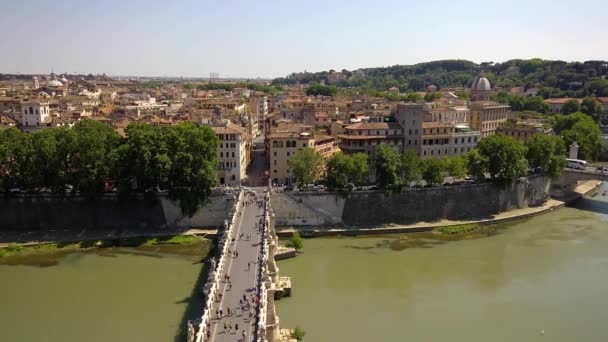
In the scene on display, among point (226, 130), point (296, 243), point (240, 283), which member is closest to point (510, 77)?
point (226, 130)

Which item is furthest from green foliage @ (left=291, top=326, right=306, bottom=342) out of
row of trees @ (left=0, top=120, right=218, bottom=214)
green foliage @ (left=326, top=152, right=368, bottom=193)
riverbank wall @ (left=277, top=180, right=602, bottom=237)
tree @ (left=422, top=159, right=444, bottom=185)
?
tree @ (left=422, top=159, right=444, bottom=185)

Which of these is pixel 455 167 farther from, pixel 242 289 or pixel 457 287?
pixel 242 289

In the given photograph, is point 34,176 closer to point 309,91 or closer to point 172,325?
point 172,325

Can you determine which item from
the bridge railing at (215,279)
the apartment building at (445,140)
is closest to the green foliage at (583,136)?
the apartment building at (445,140)

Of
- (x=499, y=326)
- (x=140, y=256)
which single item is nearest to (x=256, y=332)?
(x=499, y=326)

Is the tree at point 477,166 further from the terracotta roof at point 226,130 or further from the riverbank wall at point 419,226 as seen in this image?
the terracotta roof at point 226,130

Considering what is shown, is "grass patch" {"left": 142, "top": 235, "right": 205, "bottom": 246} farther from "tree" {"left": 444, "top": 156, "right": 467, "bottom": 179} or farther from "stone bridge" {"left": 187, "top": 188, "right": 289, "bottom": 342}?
"tree" {"left": 444, "top": 156, "right": 467, "bottom": 179}
